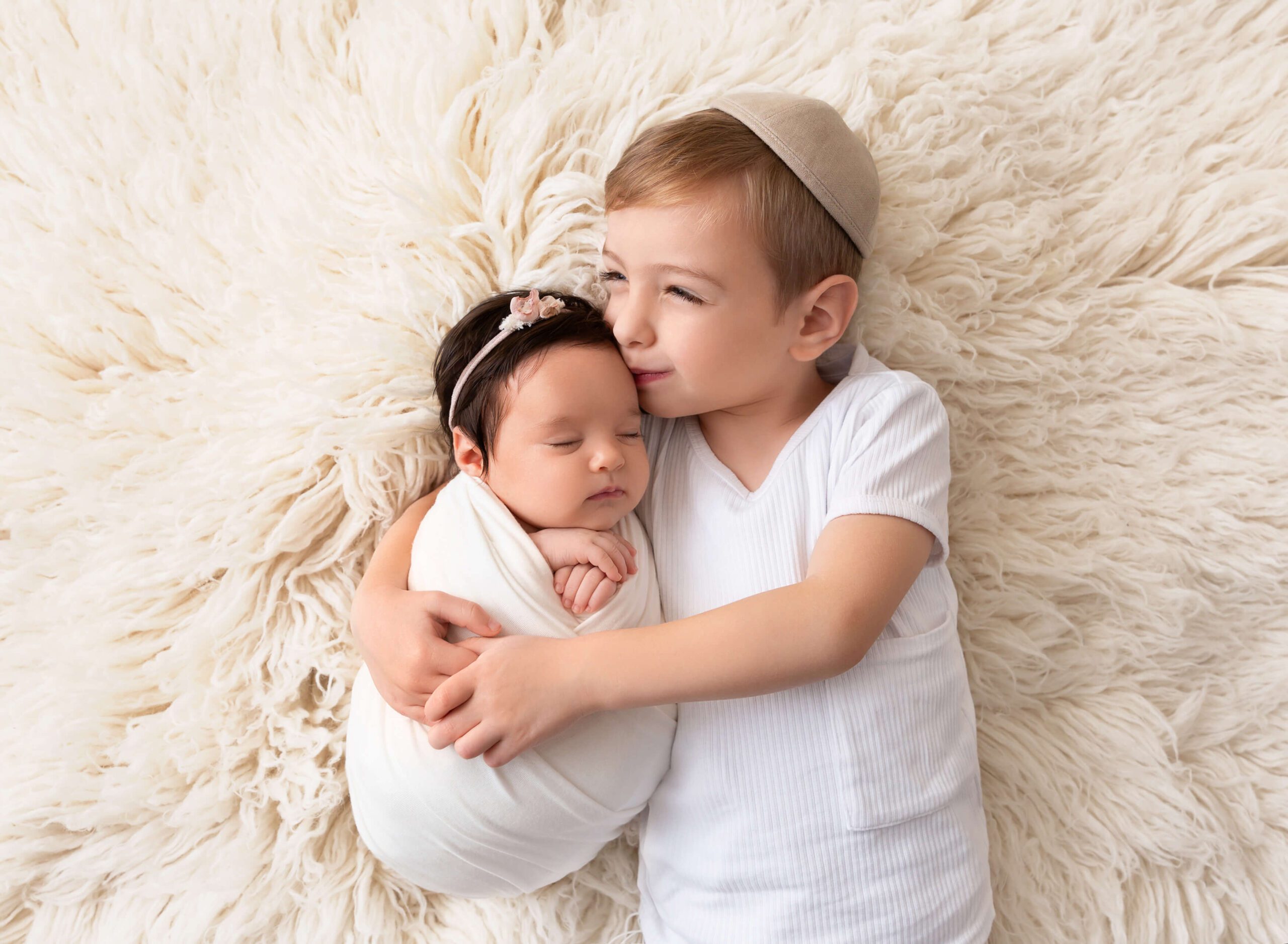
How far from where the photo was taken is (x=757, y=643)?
1.07 metres

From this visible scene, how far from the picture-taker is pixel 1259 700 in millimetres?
1380

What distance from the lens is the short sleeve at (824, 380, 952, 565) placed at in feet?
3.73

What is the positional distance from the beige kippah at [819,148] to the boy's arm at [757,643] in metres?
0.43

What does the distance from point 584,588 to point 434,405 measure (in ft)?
1.14

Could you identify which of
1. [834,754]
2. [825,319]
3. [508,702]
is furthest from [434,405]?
[834,754]

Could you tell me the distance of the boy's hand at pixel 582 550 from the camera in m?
1.17

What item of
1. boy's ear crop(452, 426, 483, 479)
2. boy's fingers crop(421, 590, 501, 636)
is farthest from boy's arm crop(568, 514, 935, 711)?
boy's ear crop(452, 426, 483, 479)

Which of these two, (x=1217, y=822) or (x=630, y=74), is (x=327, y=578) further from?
(x=1217, y=822)

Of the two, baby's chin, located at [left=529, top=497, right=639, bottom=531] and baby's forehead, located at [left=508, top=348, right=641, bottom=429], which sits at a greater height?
baby's forehead, located at [left=508, top=348, right=641, bottom=429]

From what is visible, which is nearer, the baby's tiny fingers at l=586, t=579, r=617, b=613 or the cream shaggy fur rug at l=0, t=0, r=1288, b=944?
the baby's tiny fingers at l=586, t=579, r=617, b=613

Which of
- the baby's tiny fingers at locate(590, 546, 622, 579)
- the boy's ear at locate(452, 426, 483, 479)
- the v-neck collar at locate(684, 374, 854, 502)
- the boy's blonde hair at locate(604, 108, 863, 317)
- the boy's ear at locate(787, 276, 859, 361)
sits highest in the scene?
the boy's blonde hair at locate(604, 108, 863, 317)

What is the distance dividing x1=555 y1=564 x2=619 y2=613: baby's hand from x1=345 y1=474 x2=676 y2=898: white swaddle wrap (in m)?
0.01

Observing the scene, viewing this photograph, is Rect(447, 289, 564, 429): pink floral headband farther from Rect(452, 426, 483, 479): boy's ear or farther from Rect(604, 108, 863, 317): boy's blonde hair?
Rect(604, 108, 863, 317): boy's blonde hair

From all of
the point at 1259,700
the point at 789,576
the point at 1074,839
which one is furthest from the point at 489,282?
the point at 1259,700
